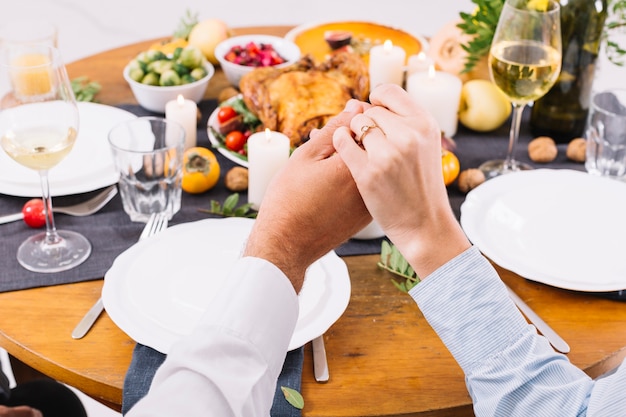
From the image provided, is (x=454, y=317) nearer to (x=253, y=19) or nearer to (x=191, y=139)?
(x=191, y=139)

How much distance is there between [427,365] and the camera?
1.15 m

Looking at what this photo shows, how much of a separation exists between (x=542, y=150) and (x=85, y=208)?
985 millimetres

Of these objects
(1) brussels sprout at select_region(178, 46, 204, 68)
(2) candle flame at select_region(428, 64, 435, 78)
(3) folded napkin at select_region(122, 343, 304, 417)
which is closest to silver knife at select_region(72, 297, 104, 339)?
(3) folded napkin at select_region(122, 343, 304, 417)

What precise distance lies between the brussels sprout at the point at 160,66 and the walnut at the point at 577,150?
0.96 m

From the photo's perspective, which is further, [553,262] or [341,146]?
[553,262]

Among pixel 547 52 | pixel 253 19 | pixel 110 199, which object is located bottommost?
pixel 253 19

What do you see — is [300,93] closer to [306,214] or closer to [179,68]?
[179,68]

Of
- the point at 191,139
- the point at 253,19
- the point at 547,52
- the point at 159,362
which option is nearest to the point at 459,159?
the point at 547,52

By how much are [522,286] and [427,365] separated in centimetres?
28

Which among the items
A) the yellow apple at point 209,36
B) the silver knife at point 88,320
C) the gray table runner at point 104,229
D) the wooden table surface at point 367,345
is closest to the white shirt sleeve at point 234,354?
the wooden table surface at point 367,345

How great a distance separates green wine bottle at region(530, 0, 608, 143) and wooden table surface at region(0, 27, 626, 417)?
62 cm

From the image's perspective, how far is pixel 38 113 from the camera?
4.21 feet

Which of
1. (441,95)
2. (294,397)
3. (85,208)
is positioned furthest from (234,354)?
(441,95)

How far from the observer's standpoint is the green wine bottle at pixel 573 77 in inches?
67.2
